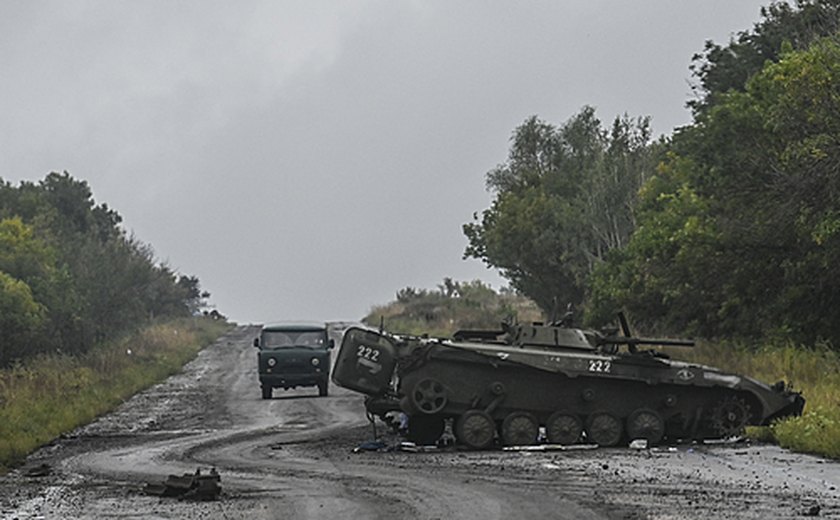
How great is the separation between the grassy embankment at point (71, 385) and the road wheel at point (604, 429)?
830 centimetres

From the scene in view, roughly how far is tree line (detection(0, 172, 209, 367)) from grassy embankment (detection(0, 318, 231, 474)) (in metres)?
1.78

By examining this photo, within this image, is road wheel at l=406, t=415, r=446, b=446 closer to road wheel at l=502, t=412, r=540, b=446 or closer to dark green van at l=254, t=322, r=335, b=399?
road wheel at l=502, t=412, r=540, b=446

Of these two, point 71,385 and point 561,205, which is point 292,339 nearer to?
point 71,385

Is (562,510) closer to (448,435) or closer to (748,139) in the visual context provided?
(448,435)

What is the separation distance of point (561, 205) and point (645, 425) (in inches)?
1502

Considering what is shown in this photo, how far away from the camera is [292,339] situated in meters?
34.4

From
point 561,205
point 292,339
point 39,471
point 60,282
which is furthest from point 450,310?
point 39,471

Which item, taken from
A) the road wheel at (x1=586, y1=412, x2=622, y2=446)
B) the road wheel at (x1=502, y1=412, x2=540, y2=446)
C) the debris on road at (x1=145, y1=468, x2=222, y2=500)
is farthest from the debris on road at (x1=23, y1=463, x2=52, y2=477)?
the road wheel at (x1=586, y1=412, x2=622, y2=446)

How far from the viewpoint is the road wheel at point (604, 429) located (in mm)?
19547

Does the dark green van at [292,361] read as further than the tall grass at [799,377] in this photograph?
Yes

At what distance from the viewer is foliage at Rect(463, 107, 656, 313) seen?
52344 millimetres

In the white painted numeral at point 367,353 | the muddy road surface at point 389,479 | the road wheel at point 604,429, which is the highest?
the white painted numeral at point 367,353

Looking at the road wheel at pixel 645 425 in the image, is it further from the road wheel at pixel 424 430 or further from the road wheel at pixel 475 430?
the road wheel at pixel 424 430

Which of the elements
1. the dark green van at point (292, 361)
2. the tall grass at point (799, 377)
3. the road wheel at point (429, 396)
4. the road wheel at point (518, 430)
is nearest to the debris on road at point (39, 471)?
the road wheel at point (429, 396)
